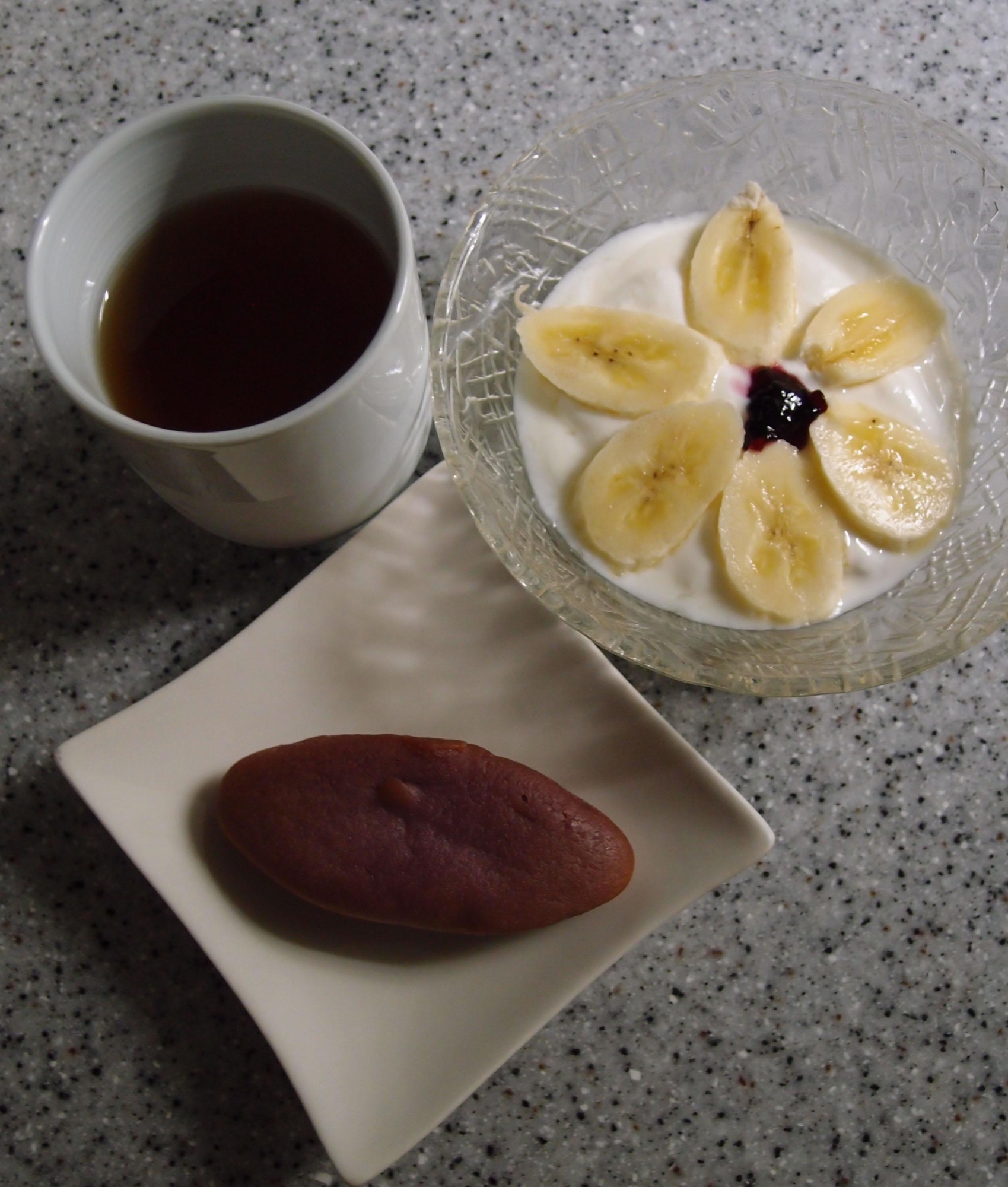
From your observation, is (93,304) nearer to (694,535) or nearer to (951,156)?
(694,535)

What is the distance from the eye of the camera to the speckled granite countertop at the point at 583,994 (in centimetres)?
96

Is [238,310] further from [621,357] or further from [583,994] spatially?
[583,994]

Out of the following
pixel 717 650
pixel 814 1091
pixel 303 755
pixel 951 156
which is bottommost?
pixel 814 1091

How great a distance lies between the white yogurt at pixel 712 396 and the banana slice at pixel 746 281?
0.02 meters

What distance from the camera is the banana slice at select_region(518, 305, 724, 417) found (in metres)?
0.97

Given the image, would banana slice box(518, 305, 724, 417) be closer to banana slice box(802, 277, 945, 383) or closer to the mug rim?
banana slice box(802, 277, 945, 383)

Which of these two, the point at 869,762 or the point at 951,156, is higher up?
the point at 951,156

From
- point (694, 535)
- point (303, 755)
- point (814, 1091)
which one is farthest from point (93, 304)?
point (814, 1091)

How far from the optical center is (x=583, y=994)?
98cm

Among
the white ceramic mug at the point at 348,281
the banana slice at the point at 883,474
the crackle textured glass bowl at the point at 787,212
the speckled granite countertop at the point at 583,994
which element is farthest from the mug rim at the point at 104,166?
the banana slice at the point at 883,474

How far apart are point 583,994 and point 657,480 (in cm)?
49

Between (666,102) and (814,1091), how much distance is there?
97 cm

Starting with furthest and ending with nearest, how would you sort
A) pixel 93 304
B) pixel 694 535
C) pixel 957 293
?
pixel 957 293 → pixel 694 535 → pixel 93 304

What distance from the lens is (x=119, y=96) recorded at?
3.68 feet
